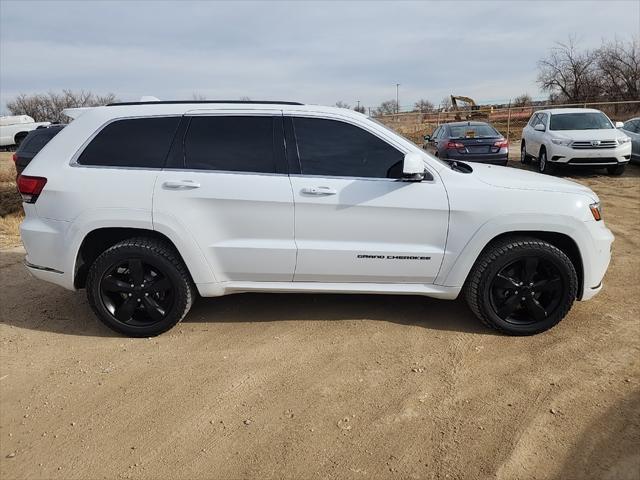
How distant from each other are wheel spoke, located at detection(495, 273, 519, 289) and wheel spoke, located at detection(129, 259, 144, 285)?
2.74m

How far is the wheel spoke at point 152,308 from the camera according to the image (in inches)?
152

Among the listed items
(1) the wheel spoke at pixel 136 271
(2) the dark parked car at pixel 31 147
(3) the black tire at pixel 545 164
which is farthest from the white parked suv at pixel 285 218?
(3) the black tire at pixel 545 164

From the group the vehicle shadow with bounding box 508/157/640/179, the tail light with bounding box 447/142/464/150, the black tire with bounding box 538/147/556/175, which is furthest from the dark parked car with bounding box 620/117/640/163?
the tail light with bounding box 447/142/464/150

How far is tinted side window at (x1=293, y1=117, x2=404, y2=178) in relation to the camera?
374 centimetres

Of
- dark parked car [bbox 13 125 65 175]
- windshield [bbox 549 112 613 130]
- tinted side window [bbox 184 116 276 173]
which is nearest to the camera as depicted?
tinted side window [bbox 184 116 276 173]

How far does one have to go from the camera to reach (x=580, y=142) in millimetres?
11680

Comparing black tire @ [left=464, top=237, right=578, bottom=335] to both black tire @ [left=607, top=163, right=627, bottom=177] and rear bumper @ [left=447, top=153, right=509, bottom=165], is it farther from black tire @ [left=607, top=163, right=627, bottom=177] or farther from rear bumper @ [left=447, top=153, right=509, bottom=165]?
black tire @ [left=607, top=163, right=627, bottom=177]

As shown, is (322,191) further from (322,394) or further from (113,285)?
(113,285)

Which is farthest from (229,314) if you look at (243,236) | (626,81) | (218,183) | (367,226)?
(626,81)

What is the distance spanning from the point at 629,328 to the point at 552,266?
0.88m

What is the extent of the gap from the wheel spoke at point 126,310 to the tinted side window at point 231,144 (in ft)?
3.77

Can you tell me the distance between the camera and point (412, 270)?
3.80m

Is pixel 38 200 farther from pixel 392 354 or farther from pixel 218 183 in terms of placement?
pixel 392 354

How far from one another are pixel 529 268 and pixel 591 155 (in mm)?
9581
